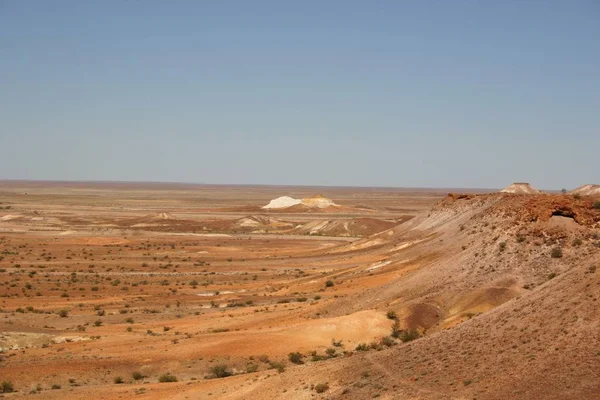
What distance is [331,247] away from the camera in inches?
3147

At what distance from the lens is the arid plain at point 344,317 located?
61.3 feet

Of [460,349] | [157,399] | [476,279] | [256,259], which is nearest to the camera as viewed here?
[460,349]

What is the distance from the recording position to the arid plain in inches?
735

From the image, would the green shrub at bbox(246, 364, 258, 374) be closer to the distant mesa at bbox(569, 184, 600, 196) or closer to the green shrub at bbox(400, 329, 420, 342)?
the green shrub at bbox(400, 329, 420, 342)

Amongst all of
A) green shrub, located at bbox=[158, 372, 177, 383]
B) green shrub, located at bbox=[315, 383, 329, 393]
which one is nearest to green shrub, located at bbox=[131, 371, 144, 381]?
green shrub, located at bbox=[158, 372, 177, 383]

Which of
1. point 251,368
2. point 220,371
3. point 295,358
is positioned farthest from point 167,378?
point 295,358

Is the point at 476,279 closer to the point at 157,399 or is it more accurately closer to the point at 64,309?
the point at 157,399

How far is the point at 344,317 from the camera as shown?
32.3 m

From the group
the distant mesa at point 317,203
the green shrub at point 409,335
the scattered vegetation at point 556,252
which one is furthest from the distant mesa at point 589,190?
the distant mesa at point 317,203

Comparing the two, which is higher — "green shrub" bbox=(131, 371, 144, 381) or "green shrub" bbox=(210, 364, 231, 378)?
"green shrub" bbox=(210, 364, 231, 378)

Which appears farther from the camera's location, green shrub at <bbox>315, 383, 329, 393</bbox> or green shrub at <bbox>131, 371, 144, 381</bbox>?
green shrub at <bbox>131, 371, 144, 381</bbox>

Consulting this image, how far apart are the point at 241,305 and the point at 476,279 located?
1667 centimetres

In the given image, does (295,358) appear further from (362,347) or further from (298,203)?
(298,203)

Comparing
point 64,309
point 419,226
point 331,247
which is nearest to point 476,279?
point 64,309
